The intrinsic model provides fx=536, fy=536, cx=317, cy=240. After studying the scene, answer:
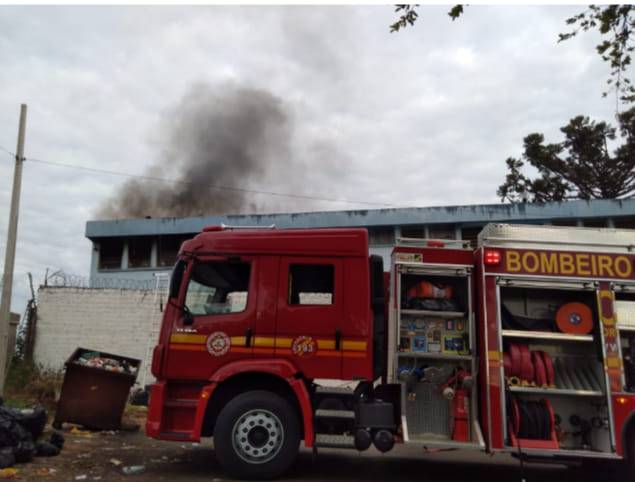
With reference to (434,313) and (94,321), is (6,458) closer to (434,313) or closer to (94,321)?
(434,313)

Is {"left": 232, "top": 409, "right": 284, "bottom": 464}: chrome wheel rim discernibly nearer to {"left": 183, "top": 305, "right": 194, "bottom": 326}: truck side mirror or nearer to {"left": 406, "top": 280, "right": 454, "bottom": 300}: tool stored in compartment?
{"left": 183, "top": 305, "right": 194, "bottom": 326}: truck side mirror

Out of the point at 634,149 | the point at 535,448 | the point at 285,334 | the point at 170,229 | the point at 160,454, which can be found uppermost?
the point at 634,149

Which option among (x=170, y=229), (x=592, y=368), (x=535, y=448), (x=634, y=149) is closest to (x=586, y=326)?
(x=592, y=368)

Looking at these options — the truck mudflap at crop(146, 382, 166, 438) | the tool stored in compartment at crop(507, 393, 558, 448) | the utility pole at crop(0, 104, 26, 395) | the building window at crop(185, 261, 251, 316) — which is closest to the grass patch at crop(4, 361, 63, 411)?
the utility pole at crop(0, 104, 26, 395)

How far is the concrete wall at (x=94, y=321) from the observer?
14109mm

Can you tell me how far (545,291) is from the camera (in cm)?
640

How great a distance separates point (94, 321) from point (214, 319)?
9.38m

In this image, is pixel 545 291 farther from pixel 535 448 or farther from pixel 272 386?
pixel 272 386

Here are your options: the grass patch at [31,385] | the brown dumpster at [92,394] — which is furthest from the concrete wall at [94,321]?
the brown dumpster at [92,394]

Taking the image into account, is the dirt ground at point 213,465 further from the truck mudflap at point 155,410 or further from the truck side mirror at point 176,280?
the truck side mirror at point 176,280

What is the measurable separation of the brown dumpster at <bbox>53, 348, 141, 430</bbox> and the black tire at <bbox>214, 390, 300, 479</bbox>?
3821mm

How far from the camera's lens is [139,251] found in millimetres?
23891

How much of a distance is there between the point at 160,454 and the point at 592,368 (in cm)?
573

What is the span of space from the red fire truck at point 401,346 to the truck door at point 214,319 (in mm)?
16
